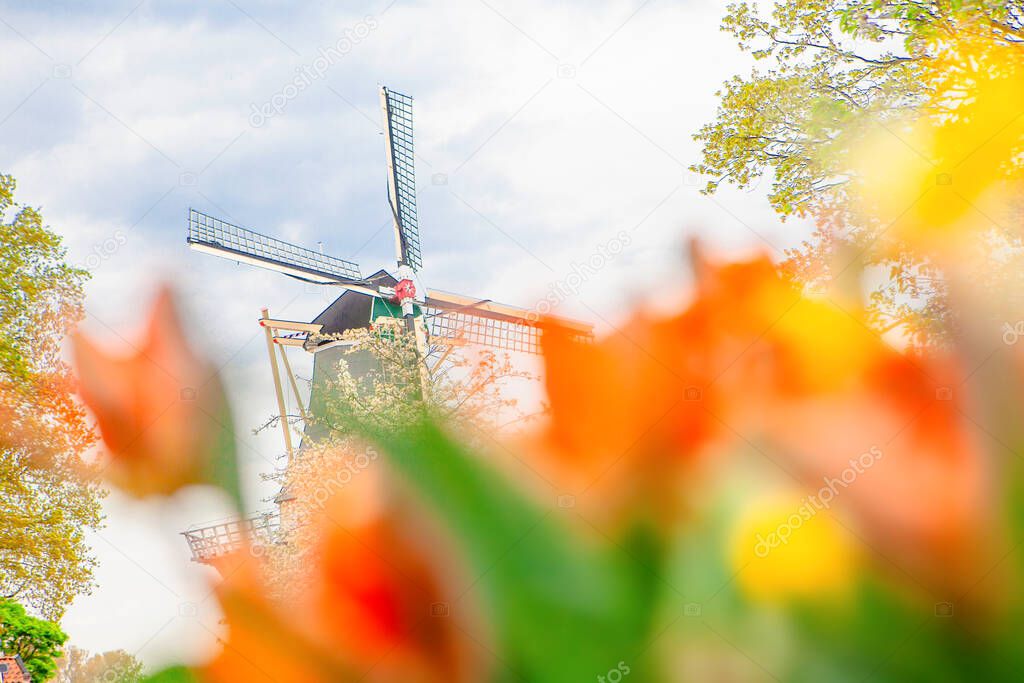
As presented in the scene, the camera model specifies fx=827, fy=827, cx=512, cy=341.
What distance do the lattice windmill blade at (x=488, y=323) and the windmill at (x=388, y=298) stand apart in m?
0.02

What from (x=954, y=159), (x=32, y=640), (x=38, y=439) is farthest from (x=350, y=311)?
(x=954, y=159)

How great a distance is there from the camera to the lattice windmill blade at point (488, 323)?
1941cm

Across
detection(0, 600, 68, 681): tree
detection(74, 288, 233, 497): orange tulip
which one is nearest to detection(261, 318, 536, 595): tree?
detection(74, 288, 233, 497): orange tulip

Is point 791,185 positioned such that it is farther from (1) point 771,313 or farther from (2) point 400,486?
(2) point 400,486

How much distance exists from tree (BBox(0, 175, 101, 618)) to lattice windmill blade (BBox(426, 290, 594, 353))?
311 inches

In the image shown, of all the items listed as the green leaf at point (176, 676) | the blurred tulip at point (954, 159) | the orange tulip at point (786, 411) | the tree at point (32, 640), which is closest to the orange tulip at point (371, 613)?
the green leaf at point (176, 676)

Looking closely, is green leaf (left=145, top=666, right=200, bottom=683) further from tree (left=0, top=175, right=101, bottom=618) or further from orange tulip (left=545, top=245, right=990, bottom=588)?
orange tulip (left=545, top=245, right=990, bottom=588)

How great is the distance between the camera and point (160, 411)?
18969 mm

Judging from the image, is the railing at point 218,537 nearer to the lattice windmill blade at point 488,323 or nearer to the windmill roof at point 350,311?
the windmill roof at point 350,311

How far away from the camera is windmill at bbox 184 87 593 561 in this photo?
18266 mm

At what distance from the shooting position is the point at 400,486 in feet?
44.8

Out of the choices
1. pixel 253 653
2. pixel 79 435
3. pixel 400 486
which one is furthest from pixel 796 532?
pixel 79 435

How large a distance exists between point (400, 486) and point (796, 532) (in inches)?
244

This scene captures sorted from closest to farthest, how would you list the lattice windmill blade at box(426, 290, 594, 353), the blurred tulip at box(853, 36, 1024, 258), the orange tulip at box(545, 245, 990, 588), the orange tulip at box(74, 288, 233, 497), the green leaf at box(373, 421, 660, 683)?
the blurred tulip at box(853, 36, 1024, 258) → the orange tulip at box(545, 245, 990, 588) → the green leaf at box(373, 421, 660, 683) → the orange tulip at box(74, 288, 233, 497) → the lattice windmill blade at box(426, 290, 594, 353)
